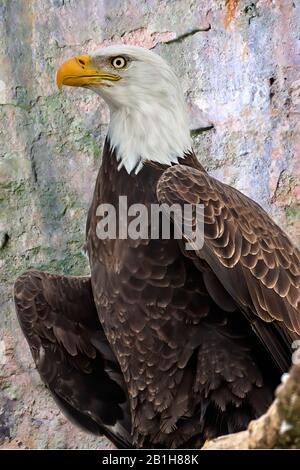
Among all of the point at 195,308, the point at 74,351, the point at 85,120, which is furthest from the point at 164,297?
the point at 85,120

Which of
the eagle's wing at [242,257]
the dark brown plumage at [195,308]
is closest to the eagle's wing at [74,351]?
the dark brown plumage at [195,308]

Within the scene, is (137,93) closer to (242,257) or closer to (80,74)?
(80,74)

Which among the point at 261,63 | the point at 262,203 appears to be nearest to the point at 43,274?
the point at 262,203

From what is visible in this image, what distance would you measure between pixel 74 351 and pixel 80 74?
1.07 metres

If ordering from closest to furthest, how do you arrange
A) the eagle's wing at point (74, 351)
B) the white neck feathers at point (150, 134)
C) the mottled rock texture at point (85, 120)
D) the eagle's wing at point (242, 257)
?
1. the eagle's wing at point (242, 257)
2. the white neck feathers at point (150, 134)
3. the eagle's wing at point (74, 351)
4. the mottled rock texture at point (85, 120)

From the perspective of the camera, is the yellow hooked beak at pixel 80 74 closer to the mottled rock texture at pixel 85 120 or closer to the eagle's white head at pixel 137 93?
the eagle's white head at pixel 137 93

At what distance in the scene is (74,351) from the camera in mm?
4125

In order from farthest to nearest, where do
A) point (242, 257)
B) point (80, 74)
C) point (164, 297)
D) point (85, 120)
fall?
point (85, 120), point (80, 74), point (164, 297), point (242, 257)

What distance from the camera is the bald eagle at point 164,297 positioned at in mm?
3590

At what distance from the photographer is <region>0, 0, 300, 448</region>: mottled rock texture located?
179 inches

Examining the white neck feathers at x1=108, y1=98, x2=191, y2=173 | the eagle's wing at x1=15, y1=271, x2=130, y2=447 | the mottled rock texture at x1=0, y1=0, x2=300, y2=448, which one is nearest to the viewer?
the white neck feathers at x1=108, y1=98, x2=191, y2=173

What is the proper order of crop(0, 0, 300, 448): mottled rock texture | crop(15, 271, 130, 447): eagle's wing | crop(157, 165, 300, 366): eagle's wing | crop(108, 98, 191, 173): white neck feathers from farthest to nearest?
crop(0, 0, 300, 448): mottled rock texture < crop(15, 271, 130, 447): eagle's wing < crop(108, 98, 191, 173): white neck feathers < crop(157, 165, 300, 366): eagle's wing

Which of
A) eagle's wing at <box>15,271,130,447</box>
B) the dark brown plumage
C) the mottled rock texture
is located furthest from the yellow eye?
eagle's wing at <box>15,271,130,447</box>

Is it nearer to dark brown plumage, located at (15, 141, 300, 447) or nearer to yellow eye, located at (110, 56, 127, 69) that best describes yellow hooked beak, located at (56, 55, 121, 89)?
yellow eye, located at (110, 56, 127, 69)
